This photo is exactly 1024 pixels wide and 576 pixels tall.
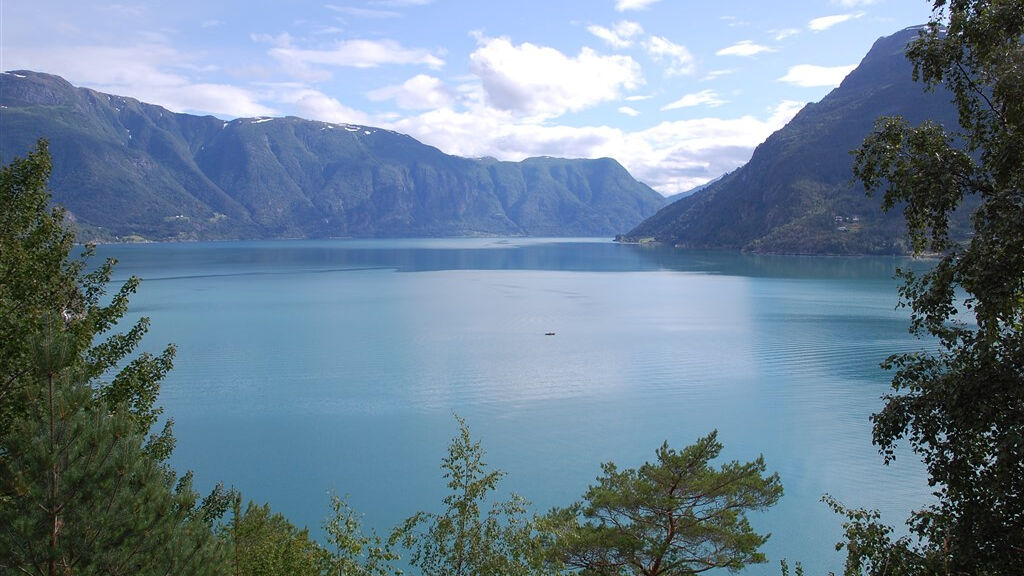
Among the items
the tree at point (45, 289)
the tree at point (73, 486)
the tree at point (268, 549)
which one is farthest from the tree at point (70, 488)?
the tree at point (45, 289)

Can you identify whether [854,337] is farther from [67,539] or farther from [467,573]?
[67,539]

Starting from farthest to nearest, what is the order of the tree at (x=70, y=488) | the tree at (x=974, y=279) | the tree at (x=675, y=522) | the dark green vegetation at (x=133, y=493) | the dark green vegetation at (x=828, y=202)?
1. the dark green vegetation at (x=828, y=202)
2. the tree at (x=675, y=522)
3. the tree at (x=974, y=279)
4. the dark green vegetation at (x=133, y=493)
5. the tree at (x=70, y=488)

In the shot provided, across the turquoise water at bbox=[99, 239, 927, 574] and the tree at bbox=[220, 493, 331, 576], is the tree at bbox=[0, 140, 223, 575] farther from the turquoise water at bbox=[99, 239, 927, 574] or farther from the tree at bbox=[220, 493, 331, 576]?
the turquoise water at bbox=[99, 239, 927, 574]

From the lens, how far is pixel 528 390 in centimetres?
3941

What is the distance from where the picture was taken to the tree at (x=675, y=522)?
1386cm

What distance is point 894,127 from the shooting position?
7266mm

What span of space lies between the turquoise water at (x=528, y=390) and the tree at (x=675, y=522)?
6626 mm

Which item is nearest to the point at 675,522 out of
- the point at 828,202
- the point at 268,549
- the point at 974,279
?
the point at 268,549

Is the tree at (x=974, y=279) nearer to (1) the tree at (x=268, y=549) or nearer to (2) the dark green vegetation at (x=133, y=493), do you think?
(2) the dark green vegetation at (x=133, y=493)

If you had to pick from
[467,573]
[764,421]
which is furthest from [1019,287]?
[764,421]

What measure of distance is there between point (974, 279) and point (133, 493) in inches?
320

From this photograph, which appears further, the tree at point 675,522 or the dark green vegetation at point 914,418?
the tree at point 675,522

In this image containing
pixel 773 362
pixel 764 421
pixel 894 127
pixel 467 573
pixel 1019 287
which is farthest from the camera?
pixel 773 362

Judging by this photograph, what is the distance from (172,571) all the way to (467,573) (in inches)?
154
